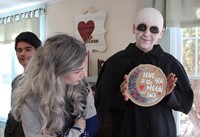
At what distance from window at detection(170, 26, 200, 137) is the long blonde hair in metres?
1.39

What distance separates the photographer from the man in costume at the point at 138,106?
1.22m

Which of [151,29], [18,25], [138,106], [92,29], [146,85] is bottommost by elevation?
[138,106]

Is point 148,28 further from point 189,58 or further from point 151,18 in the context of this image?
point 189,58

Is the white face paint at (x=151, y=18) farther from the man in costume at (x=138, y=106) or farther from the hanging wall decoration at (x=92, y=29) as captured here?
the hanging wall decoration at (x=92, y=29)

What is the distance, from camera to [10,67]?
13.7 feet

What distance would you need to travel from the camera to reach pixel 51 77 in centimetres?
100

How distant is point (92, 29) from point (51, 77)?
71.4 inches

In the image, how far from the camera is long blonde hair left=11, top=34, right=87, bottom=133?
100 centimetres

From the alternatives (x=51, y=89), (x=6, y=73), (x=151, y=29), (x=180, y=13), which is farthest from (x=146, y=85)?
(x=6, y=73)

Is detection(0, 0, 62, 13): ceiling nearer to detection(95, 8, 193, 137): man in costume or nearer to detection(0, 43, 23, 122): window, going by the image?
detection(0, 43, 23, 122): window

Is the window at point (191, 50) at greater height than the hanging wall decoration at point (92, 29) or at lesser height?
lesser

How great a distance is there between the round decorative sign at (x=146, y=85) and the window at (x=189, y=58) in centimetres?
103

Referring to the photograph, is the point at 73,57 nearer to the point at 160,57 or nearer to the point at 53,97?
the point at 53,97

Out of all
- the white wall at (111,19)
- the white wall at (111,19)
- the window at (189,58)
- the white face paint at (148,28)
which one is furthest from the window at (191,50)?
the white face paint at (148,28)
